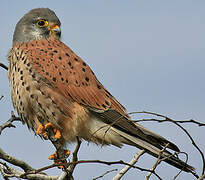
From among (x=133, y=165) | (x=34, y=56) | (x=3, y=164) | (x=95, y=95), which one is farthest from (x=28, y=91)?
(x=133, y=165)

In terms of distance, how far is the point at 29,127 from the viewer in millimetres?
5535

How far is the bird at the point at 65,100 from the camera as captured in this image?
205 inches

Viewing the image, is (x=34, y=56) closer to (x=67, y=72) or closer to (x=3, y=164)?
(x=67, y=72)

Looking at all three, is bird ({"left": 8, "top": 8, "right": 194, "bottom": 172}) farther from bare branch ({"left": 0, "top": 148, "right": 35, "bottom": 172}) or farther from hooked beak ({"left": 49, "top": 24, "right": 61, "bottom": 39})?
bare branch ({"left": 0, "top": 148, "right": 35, "bottom": 172})

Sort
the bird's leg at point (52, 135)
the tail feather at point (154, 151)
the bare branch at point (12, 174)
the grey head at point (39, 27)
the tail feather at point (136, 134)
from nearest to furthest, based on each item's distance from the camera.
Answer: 1. the bare branch at point (12, 174)
2. the tail feather at point (154, 151)
3. the tail feather at point (136, 134)
4. the bird's leg at point (52, 135)
5. the grey head at point (39, 27)

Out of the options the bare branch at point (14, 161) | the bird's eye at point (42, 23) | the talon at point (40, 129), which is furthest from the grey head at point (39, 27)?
the bare branch at point (14, 161)

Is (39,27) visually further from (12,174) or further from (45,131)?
(12,174)

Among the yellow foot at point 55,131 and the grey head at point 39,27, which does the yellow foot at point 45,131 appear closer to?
the yellow foot at point 55,131

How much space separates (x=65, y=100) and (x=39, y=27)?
1.29m

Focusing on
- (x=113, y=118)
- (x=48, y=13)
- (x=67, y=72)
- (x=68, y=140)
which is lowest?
(x=68, y=140)

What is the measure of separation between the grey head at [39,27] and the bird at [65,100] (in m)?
0.08

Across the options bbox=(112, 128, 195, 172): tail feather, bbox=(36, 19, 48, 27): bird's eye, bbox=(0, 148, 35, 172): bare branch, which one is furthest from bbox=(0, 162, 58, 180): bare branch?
bbox=(36, 19, 48, 27): bird's eye

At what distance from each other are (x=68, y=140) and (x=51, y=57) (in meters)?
1.12

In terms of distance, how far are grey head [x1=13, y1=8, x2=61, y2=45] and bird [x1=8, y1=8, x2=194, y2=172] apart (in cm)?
8
